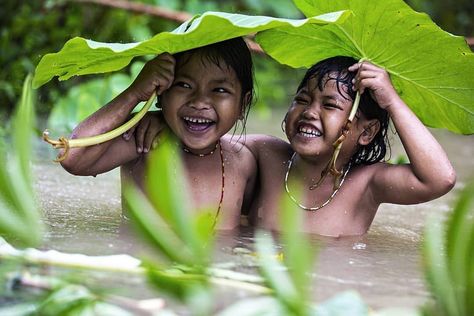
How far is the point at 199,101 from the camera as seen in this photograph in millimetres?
2504

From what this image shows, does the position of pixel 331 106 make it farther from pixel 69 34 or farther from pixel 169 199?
pixel 69 34

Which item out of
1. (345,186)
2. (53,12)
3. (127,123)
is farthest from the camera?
(53,12)

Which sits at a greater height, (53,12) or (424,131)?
(53,12)

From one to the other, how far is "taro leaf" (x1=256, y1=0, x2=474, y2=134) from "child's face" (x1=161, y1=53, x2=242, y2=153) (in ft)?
0.66

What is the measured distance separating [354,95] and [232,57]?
38cm

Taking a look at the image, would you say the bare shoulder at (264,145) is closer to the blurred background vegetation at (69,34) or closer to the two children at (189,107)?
the two children at (189,107)

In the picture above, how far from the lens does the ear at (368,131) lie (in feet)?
8.93

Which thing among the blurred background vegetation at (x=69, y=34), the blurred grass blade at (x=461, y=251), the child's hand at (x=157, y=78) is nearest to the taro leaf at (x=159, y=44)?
the child's hand at (x=157, y=78)

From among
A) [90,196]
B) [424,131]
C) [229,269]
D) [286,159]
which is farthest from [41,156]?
[229,269]

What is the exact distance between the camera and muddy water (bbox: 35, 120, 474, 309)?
1784 mm

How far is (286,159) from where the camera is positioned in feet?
9.26

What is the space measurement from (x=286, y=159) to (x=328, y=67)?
345 millimetres

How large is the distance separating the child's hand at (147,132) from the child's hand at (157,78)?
0.16 metres

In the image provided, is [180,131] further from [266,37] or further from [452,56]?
[452,56]
